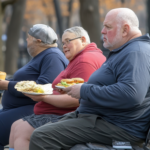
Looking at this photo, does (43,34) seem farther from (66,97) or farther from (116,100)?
(116,100)

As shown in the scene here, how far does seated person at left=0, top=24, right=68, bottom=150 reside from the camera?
380cm

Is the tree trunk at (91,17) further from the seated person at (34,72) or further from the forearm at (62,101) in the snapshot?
the forearm at (62,101)

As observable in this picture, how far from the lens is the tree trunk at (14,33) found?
14.4m

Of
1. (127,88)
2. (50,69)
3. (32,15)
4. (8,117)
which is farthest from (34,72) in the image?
(32,15)

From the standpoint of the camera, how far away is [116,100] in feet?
8.63

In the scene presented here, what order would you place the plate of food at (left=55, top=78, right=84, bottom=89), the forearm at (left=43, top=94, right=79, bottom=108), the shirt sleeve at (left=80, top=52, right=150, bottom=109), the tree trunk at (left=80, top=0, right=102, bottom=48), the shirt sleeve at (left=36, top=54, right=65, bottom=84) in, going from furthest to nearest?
the tree trunk at (left=80, top=0, right=102, bottom=48), the shirt sleeve at (left=36, top=54, right=65, bottom=84), the forearm at (left=43, top=94, right=79, bottom=108), the plate of food at (left=55, top=78, right=84, bottom=89), the shirt sleeve at (left=80, top=52, right=150, bottom=109)

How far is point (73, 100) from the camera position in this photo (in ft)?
11.0

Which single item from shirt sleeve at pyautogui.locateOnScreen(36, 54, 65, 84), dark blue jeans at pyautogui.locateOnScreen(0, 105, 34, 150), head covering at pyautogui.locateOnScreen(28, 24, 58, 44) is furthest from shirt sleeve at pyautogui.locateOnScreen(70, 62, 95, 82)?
dark blue jeans at pyautogui.locateOnScreen(0, 105, 34, 150)

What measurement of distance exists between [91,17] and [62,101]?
701 cm

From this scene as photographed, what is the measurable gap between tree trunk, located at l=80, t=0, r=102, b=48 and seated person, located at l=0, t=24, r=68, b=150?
6.17 metres

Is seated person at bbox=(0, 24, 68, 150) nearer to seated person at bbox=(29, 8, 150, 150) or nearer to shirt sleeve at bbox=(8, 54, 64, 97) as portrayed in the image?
shirt sleeve at bbox=(8, 54, 64, 97)

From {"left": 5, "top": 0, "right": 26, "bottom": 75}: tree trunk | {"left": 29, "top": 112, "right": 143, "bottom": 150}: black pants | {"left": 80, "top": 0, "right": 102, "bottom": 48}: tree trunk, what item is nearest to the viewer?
{"left": 29, "top": 112, "right": 143, "bottom": 150}: black pants

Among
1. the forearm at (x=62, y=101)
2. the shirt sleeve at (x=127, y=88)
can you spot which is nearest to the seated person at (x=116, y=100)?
the shirt sleeve at (x=127, y=88)

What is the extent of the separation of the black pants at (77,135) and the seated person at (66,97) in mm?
528
